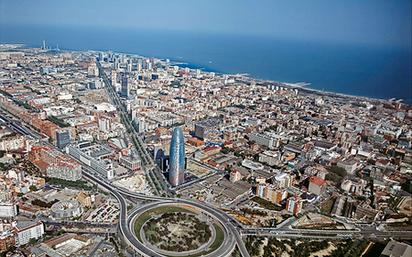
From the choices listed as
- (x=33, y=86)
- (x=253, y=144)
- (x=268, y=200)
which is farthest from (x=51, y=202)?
(x=33, y=86)

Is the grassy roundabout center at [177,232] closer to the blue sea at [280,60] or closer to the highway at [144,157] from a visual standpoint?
the highway at [144,157]

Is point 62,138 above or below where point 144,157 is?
above

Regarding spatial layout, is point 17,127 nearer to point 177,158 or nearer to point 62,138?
point 62,138

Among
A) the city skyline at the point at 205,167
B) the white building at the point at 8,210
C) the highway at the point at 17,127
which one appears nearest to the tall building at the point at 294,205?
the city skyline at the point at 205,167

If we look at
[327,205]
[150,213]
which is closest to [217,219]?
[150,213]

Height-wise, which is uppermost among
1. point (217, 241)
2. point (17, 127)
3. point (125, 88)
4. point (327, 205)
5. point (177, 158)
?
point (125, 88)

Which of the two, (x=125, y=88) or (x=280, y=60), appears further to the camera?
(x=280, y=60)
